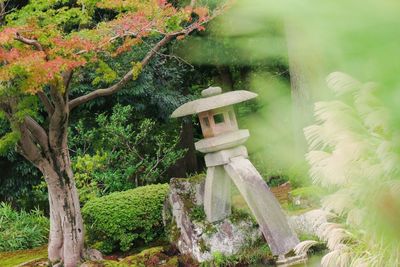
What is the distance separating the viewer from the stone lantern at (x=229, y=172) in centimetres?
698

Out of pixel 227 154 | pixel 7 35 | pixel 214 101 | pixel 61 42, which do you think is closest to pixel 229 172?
pixel 227 154

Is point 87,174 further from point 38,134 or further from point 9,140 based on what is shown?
point 9,140

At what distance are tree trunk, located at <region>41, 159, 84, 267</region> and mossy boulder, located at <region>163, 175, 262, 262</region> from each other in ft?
4.31

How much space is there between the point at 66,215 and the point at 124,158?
2976 mm

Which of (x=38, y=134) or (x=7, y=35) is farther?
(x=38, y=134)

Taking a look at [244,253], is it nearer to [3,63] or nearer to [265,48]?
[3,63]

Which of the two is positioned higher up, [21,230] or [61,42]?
[61,42]

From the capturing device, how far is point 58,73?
595 centimetres

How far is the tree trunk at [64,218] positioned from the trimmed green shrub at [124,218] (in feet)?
2.23

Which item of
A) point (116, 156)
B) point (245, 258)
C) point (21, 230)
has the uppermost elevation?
point (116, 156)

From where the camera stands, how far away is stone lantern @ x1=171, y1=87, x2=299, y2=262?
275 inches

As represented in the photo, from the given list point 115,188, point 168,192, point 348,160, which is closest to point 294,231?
point 168,192

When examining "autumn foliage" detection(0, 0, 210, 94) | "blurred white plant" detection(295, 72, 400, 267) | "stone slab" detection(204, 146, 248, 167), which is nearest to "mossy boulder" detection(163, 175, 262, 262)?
"stone slab" detection(204, 146, 248, 167)

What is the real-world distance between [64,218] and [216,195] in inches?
79.8
